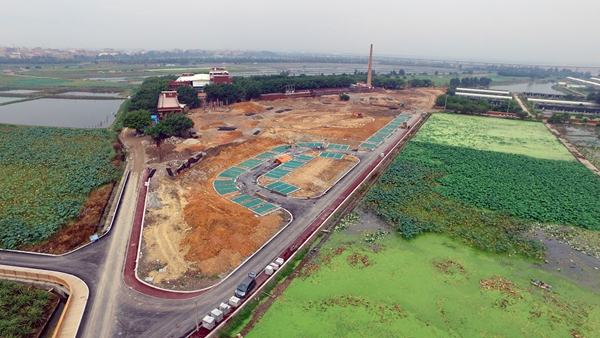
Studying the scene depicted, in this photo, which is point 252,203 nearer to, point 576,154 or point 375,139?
point 375,139

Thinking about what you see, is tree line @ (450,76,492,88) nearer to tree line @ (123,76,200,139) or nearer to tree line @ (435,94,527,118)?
tree line @ (435,94,527,118)

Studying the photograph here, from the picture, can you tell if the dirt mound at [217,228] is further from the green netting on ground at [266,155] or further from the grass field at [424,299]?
the green netting on ground at [266,155]

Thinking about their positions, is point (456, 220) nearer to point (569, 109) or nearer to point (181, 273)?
point (181, 273)

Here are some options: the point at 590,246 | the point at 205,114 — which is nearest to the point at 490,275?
the point at 590,246

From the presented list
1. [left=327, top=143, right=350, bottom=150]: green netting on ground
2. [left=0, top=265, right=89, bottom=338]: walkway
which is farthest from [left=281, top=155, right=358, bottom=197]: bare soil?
[left=0, top=265, right=89, bottom=338]: walkway

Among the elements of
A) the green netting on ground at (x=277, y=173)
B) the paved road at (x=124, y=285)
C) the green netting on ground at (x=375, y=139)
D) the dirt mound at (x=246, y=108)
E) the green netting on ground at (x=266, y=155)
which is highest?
the dirt mound at (x=246, y=108)

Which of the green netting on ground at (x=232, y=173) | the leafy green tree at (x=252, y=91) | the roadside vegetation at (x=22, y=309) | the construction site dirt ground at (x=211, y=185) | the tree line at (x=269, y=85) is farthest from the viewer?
the leafy green tree at (x=252, y=91)

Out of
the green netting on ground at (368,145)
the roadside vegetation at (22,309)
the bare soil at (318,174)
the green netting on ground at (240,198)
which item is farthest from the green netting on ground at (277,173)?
the roadside vegetation at (22,309)
